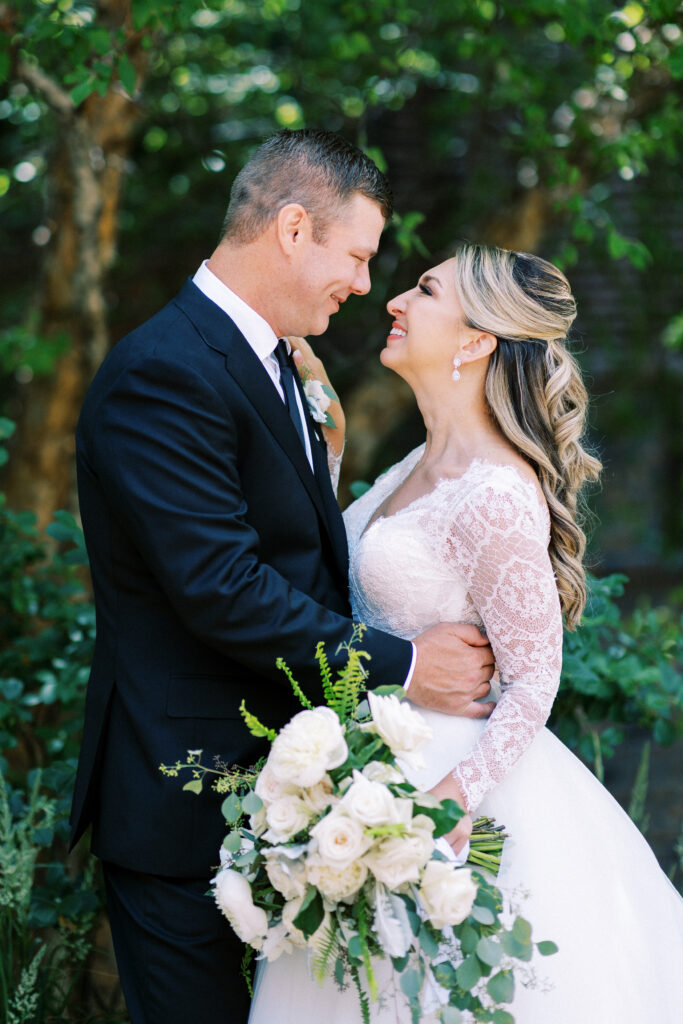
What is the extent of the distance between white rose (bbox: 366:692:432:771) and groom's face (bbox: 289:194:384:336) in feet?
3.58

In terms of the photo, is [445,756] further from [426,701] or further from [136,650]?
[136,650]

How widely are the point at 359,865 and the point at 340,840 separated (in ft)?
0.23

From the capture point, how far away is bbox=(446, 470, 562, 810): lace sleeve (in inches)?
92.1

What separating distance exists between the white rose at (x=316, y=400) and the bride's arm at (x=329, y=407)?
0.44ft

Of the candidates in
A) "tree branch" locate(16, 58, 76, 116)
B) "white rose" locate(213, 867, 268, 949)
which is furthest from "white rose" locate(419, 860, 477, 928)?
"tree branch" locate(16, 58, 76, 116)

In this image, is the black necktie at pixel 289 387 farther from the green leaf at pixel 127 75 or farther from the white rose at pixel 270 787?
the green leaf at pixel 127 75

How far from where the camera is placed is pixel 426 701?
236 cm

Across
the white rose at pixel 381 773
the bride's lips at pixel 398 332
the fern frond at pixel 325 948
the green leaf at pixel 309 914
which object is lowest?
the fern frond at pixel 325 948

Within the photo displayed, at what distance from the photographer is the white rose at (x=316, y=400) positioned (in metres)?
2.73

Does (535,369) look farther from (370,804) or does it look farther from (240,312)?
(370,804)

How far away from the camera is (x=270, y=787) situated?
1888 mm

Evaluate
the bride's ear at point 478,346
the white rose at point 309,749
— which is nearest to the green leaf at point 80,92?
the bride's ear at point 478,346

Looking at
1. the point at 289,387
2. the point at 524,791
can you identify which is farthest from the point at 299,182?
the point at 524,791

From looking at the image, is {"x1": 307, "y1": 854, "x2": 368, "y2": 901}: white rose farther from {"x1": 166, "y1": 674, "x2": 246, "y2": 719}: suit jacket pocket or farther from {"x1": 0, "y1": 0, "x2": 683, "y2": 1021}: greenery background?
{"x1": 0, "y1": 0, "x2": 683, "y2": 1021}: greenery background
